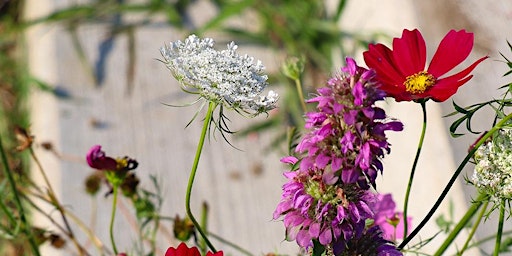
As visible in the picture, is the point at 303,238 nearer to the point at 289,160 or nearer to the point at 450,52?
the point at 289,160

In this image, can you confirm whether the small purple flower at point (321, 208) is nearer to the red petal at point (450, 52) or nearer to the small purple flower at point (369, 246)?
the small purple flower at point (369, 246)

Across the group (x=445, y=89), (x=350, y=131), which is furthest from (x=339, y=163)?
(x=445, y=89)

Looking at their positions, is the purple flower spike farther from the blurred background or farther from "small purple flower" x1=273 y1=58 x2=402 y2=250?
the blurred background

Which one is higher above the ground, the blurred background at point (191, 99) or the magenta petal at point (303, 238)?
the blurred background at point (191, 99)

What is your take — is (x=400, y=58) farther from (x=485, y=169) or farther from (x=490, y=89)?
(x=490, y=89)

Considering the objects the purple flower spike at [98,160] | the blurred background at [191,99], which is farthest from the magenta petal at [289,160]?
A: the blurred background at [191,99]

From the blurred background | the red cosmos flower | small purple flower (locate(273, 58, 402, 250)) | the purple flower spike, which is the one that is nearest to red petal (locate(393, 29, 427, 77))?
the red cosmos flower
